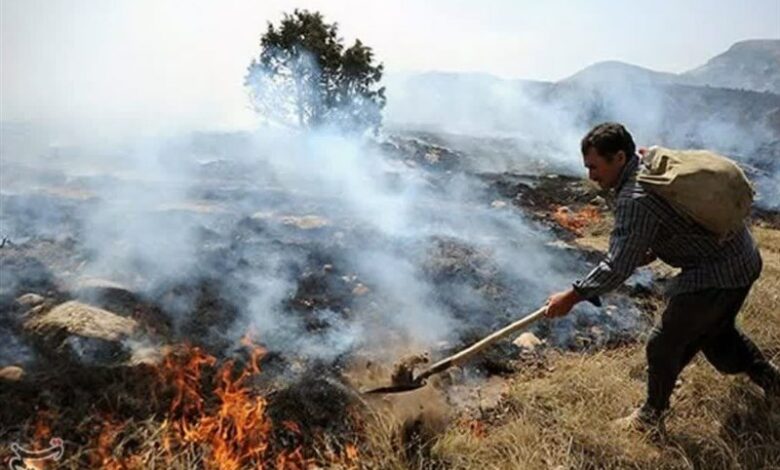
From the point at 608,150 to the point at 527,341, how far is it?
7.14 feet

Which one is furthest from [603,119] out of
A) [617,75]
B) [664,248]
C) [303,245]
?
[664,248]

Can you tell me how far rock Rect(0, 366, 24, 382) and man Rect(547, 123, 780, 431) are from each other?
2.79 m

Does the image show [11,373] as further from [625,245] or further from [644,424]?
[644,424]

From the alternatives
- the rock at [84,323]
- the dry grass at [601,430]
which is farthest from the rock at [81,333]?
the dry grass at [601,430]

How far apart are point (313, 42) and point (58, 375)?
35.8 feet

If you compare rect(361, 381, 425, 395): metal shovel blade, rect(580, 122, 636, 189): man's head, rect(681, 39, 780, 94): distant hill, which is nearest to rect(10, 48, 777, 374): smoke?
rect(361, 381, 425, 395): metal shovel blade

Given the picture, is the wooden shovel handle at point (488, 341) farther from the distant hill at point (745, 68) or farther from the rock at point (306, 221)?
the distant hill at point (745, 68)

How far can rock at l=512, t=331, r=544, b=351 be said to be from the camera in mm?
4453

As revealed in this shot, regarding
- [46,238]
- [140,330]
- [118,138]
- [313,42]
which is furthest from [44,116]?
[140,330]

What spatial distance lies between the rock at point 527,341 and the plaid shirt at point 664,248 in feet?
5.77

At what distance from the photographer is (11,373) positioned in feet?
10.6

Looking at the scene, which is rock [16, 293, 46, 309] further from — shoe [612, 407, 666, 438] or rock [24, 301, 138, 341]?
shoe [612, 407, 666, 438]

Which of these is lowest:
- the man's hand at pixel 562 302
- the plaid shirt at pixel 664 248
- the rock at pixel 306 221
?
the rock at pixel 306 221

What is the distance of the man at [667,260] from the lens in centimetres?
260
